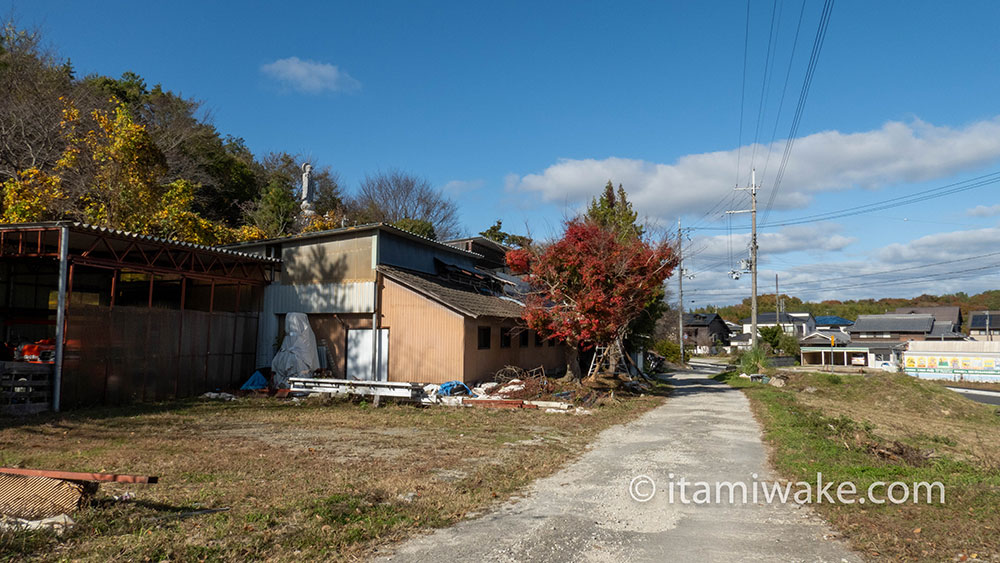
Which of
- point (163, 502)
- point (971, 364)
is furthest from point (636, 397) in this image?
point (971, 364)

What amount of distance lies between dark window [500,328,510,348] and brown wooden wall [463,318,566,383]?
0.53ft

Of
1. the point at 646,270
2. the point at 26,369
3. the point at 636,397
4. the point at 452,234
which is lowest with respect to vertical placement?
the point at 636,397

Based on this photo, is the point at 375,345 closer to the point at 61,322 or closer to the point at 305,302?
the point at 305,302

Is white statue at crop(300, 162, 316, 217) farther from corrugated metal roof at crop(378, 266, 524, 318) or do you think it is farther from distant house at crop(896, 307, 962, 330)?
distant house at crop(896, 307, 962, 330)

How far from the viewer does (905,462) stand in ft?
32.0

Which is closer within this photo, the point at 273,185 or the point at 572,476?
the point at 572,476

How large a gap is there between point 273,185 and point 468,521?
31.2 metres

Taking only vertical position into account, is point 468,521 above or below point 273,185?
below

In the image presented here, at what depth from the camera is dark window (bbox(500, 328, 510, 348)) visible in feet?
70.6

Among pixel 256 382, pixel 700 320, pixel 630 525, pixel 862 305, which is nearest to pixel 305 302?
pixel 256 382

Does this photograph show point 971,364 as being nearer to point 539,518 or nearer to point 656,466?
point 656,466

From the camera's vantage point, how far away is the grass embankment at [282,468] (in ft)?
17.0

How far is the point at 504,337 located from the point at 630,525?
1581cm

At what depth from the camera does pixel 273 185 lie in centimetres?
3328
